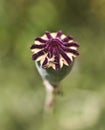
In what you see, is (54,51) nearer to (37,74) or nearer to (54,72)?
(54,72)

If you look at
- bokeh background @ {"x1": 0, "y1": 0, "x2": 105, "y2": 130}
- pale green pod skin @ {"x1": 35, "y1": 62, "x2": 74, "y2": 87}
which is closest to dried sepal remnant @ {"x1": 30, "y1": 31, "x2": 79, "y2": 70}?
pale green pod skin @ {"x1": 35, "y1": 62, "x2": 74, "y2": 87}

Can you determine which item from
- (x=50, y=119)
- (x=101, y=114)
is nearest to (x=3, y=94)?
(x=50, y=119)

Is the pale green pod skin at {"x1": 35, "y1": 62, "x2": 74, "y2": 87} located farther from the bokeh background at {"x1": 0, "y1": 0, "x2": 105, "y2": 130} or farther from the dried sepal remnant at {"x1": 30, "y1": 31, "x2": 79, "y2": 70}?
the bokeh background at {"x1": 0, "y1": 0, "x2": 105, "y2": 130}

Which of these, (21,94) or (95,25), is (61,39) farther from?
(95,25)

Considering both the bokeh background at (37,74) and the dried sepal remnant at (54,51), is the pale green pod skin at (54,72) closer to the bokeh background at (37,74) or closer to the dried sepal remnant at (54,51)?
the dried sepal remnant at (54,51)

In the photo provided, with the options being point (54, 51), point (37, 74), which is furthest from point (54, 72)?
point (37, 74)

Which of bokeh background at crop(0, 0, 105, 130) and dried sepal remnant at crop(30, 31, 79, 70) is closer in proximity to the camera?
dried sepal remnant at crop(30, 31, 79, 70)
